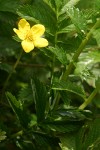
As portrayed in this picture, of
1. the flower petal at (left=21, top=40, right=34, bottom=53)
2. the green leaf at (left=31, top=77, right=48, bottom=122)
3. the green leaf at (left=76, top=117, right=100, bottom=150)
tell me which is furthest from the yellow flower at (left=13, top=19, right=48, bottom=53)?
the green leaf at (left=76, top=117, right=100, bottom=150)

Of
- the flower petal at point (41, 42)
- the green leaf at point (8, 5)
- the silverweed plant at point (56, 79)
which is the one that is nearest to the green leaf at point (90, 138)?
the silverweed plant at point (56, 79)

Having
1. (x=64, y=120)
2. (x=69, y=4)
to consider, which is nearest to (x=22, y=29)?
(x=69, y=4)

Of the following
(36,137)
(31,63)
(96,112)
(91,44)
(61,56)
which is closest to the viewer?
(61,56)

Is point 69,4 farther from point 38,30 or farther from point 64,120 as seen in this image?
point 64,120

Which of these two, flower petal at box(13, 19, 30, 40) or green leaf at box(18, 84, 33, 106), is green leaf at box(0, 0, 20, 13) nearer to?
flower petal at box(13, 19, 30, 40)

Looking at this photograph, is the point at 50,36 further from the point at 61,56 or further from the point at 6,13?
the point at 6,13

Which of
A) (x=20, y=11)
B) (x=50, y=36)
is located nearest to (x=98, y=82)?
(x=50, y=36)
